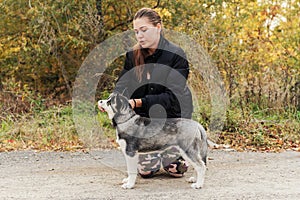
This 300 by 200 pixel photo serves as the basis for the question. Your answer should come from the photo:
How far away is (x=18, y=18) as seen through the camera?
10.1 metres

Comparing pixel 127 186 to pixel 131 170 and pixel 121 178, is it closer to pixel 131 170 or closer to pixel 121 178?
pixel 131 170

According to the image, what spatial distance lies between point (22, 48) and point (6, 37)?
572 mm

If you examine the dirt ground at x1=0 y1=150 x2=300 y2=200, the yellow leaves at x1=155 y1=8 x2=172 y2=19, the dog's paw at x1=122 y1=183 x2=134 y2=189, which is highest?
the yellow leaves at x1=155 y1=8 x2=172 y2=19

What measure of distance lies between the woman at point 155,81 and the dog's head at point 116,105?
0.27ft

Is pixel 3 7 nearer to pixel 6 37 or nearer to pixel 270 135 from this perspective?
pixel 6 37

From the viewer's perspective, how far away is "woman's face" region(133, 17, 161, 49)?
4.46 metres

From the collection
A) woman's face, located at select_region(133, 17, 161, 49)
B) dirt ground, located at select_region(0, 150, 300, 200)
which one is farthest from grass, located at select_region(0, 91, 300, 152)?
woman's face, located at select_region(133, 17, 161, 49)

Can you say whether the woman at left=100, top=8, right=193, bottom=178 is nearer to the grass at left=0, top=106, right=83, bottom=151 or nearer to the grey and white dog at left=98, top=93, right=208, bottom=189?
the grey and white dog at left=98, top=93, right=208, bottom=189

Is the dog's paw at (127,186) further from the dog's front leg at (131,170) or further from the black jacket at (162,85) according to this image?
the black jacket at (162,85)

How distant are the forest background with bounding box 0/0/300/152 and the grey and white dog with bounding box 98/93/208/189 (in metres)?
2.45

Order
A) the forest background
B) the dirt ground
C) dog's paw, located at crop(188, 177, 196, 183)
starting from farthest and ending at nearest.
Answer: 1. the forest background
2. dog's paw, located at crop(188, 177, 196, 183)
3. the dirt ground

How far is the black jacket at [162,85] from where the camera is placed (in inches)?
177

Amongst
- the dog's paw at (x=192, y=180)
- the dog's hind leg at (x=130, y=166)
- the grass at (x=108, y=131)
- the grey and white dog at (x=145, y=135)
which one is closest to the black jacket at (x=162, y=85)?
the grey and white dog at (x=145, y=135)

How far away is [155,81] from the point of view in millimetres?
4605
